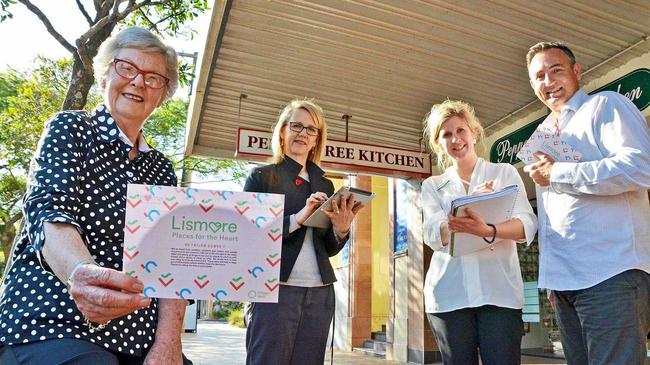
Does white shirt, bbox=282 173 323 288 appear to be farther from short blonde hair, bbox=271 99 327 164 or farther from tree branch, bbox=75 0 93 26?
tree branch, bbox=75 0 93 26

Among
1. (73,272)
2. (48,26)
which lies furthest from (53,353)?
(48,26)

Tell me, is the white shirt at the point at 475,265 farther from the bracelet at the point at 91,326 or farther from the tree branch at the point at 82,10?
the tree branch at the point at 82,10

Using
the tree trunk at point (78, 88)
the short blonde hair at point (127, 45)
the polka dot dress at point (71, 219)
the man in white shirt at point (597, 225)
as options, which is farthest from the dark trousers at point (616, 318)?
the tree trunk at point (78, 88)

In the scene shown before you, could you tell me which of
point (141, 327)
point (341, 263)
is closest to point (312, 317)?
point (141, 327)

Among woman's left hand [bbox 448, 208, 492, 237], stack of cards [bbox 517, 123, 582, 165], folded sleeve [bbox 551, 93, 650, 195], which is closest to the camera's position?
folded sleeve [bbox 551, 93, 650, 195]

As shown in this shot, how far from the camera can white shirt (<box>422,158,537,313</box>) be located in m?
2.48

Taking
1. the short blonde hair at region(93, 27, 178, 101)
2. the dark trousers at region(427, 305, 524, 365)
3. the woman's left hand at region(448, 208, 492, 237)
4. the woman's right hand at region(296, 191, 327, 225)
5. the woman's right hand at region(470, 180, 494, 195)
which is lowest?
the dark trousers at region(427, 305, 524, 365)

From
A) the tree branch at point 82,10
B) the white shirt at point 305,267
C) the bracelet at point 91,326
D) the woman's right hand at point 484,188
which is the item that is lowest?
the bracelet at point 91,326

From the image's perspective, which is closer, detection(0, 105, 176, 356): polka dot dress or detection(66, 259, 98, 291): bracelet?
detection(66, 259, 98, 291): bracelet

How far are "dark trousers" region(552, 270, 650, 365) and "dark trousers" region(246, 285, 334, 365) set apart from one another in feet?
3.82

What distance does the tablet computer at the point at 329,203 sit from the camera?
2.37 meters

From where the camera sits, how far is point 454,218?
2418 mm

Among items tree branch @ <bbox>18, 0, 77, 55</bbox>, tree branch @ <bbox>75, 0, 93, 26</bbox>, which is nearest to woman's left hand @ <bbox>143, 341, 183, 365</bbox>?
tree branch @ <bbox>18, 0, 77, 55</bbox>

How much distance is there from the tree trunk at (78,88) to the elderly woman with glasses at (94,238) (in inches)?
126
